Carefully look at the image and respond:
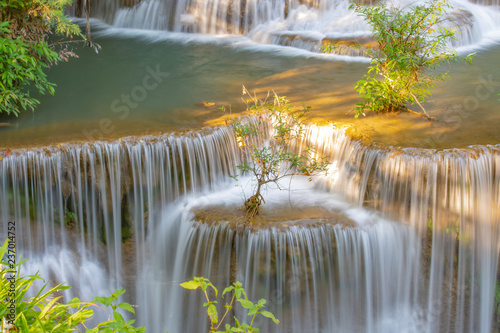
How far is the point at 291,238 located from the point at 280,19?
26.2 ft

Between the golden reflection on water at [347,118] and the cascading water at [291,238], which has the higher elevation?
Result: the golden reflection on water at [347,118]

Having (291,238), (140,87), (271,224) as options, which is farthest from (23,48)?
(291,238)

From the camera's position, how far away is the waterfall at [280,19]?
12.1 m

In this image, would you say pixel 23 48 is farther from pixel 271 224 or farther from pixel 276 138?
pixel 271 224

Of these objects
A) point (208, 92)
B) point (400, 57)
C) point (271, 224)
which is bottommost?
point (271, 224)

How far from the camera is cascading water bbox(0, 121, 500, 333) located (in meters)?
6.62

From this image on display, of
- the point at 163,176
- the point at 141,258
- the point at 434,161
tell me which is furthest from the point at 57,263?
the point at 434,161

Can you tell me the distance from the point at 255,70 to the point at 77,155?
4.61m

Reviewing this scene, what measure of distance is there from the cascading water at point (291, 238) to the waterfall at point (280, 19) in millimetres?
5483

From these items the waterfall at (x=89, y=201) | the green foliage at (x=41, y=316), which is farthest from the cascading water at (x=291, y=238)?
the green foliage at (x=41, y=316)

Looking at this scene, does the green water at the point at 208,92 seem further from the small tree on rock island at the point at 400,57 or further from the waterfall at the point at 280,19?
the waterfall at the point at 280,19

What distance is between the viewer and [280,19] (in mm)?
13109

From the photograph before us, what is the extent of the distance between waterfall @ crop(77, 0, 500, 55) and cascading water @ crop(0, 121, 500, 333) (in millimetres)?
5483

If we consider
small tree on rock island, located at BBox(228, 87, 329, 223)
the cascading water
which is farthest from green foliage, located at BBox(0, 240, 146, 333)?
small tree on rock island, located at BBox(228, 87, 329, 223)
